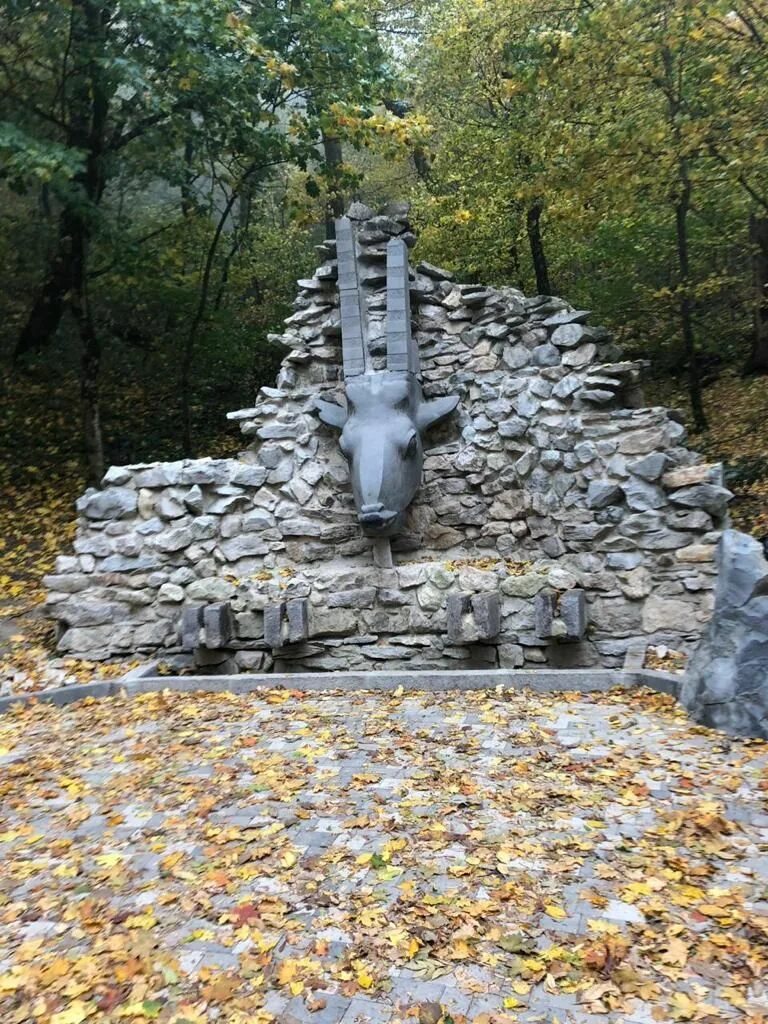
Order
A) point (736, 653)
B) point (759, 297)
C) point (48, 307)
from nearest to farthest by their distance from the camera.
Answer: point (736, 653)
point (759, 297)
point (48, 307)

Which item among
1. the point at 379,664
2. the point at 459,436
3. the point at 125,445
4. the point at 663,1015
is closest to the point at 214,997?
the point at 663,1015

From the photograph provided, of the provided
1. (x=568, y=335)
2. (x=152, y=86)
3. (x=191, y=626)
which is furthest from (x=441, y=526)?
(x=152, y=86)

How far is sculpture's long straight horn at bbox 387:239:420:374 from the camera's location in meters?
6.27

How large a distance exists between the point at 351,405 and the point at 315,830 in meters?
3.70

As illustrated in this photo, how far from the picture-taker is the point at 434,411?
636 cm

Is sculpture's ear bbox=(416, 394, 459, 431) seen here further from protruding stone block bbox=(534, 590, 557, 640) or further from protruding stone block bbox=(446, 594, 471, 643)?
protruding stone block bbox=(534, 590, 557, 640)

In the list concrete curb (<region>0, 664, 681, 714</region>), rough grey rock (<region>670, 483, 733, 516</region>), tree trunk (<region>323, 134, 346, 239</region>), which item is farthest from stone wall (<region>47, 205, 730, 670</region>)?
tree trunk (<region>323, 134, 346, 239</region>)

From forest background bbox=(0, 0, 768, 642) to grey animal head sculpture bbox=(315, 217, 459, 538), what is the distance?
227 cm

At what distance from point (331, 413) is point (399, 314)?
1.02 metres

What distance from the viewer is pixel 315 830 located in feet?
10.7

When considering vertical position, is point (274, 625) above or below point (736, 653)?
above

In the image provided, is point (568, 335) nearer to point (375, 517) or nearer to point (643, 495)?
point (643, 495)

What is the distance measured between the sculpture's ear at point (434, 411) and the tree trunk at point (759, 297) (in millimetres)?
4630

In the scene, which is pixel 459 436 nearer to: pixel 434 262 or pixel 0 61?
pixel 434 262
